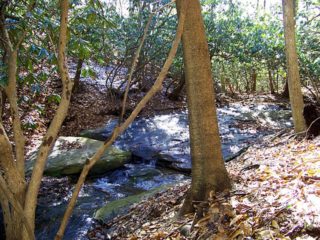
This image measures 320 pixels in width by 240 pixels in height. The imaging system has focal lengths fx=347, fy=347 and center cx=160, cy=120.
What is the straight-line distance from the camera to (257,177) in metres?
3.99

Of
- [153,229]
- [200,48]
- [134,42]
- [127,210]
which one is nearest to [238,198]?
[153,229]

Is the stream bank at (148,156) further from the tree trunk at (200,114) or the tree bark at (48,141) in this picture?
the tree bark at (48,141)

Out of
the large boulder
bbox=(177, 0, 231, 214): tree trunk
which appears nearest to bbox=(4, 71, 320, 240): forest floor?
bbox=(177, 0, 231, 214): tree trunk

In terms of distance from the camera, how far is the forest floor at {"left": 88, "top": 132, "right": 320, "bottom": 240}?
2656 millimetres

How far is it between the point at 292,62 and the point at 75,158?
5403mm

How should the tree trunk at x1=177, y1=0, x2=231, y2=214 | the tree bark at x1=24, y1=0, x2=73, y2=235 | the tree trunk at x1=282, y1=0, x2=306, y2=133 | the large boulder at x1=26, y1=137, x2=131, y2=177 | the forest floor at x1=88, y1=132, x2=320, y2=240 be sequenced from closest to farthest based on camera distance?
1. the forest floor at x1=88, y1=132, x2=320, y2=240
2. the tree bark at x1=24, y1=0, x2=73, y2=235
3. the tree trunk at x1=177, y1=0, x2=231, y2=214
4. the tree trunk at x1=282, y1=0, x2=306, y2=133
5. the large boulder at x1=26, y1=137, x2=131, y2=177

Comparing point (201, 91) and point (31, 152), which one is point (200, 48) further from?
point (31, 152)

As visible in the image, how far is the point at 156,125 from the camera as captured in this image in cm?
1193

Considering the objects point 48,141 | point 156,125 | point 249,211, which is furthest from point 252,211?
point 156,125

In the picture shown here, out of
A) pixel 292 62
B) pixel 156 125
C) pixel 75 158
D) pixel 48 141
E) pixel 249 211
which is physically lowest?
pixel 249 211

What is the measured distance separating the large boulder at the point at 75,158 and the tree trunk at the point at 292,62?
4.53m

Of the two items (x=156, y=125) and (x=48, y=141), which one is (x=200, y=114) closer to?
(x=48, y=141)

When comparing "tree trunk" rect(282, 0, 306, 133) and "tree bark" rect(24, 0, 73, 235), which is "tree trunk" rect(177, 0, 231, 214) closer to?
"tree bark" rect(24, 0, 73, 235)

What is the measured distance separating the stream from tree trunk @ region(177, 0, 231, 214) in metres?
2.36
